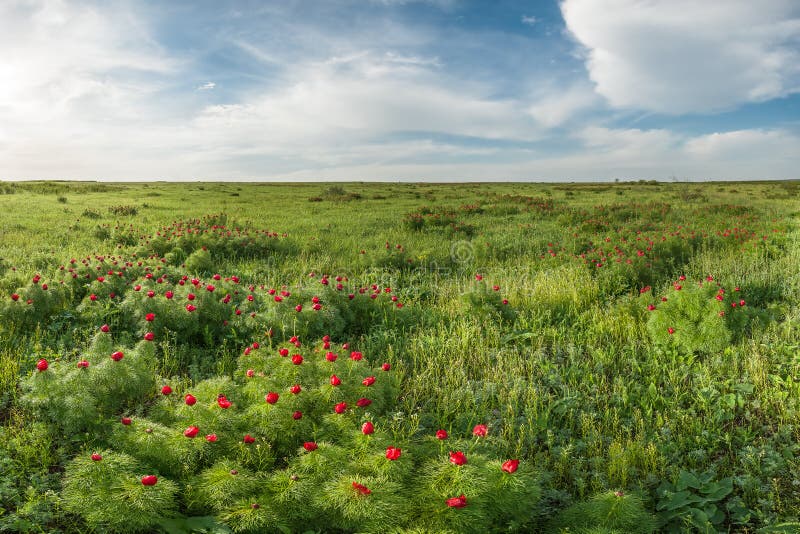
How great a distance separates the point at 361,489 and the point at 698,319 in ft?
16.8

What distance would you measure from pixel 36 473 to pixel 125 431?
2.62 feet

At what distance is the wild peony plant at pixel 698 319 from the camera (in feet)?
17.8

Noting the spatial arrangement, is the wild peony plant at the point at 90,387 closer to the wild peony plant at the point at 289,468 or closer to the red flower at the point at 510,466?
the wild peony plant at the point at 289,468

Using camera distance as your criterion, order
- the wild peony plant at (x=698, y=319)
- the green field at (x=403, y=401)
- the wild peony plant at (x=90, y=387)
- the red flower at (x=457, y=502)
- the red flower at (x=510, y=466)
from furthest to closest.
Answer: the wild peony plant at (x=698, y=319), the wild peony plant at (x=90, y=387), the green field at (x=403, y=401), the red flower at (x=510, y=466), the red flower at (x=457, y=502)

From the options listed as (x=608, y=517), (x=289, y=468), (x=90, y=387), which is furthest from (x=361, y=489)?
(x=90, y=387)

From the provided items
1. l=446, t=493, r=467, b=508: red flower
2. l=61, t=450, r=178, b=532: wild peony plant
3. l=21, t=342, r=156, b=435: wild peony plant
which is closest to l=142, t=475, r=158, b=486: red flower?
l=61, t=450, r=178, b=532: wild peony plant

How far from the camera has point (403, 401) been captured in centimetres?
455

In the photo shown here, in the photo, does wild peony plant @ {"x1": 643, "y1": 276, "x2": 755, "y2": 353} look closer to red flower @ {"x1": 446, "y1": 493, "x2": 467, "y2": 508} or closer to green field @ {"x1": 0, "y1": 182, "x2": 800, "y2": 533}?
green field @ {"x1": 0, "y1": 182, "x2": 800, "y2": 533}

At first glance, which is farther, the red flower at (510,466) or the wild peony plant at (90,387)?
the wild peony plant at (90,387)

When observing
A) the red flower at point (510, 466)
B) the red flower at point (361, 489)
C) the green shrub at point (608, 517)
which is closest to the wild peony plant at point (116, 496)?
the red flower at point (361, 489)

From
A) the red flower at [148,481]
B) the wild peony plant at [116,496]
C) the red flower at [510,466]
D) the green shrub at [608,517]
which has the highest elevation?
the red flower at [510,466]

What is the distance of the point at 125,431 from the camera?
10.4ft

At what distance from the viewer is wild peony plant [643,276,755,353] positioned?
5.43m

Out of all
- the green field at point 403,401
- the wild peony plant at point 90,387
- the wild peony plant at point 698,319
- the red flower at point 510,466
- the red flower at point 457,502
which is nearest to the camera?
the red flower at point 457,502
